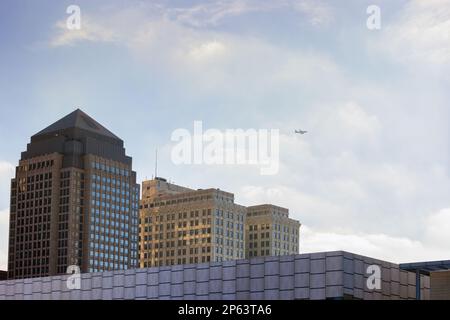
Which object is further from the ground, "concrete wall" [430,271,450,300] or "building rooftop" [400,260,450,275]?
"building rooftop" [400,260,450,275]

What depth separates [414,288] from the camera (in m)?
89.0

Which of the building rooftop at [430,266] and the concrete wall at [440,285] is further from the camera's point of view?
the building rooftop at [430,266]

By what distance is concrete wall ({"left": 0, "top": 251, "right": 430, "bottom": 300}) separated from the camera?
276 ft

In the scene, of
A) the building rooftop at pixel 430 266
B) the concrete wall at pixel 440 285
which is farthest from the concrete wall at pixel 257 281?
the concrete wall at pixel 440 285

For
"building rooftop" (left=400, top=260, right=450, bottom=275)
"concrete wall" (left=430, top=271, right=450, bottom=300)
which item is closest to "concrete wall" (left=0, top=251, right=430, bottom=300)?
"building rooftop" (left=400, top=260, right=450, bottom=275)

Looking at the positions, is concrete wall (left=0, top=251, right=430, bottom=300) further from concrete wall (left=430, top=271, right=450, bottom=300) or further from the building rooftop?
concrete wall (left=430, top=271, right=450, bottom=300)

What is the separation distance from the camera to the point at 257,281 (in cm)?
9038

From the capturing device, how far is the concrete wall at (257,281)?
84.2m

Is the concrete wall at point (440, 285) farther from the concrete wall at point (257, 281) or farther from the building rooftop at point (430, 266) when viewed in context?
the concrete wall at point (257, 281)

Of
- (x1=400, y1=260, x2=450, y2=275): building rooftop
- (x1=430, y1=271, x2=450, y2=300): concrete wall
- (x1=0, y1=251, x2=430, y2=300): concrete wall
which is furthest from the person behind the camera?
(x1=0, y1=251, x2=430, y2=300): concrete wall

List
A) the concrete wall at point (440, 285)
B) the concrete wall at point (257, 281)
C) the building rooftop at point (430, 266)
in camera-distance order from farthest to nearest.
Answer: the concrete wall at point (257, 281), the building rooftop at point (430, 266), the concrete wall at point (440, 285)

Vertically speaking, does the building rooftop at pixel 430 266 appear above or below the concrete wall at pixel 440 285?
above
